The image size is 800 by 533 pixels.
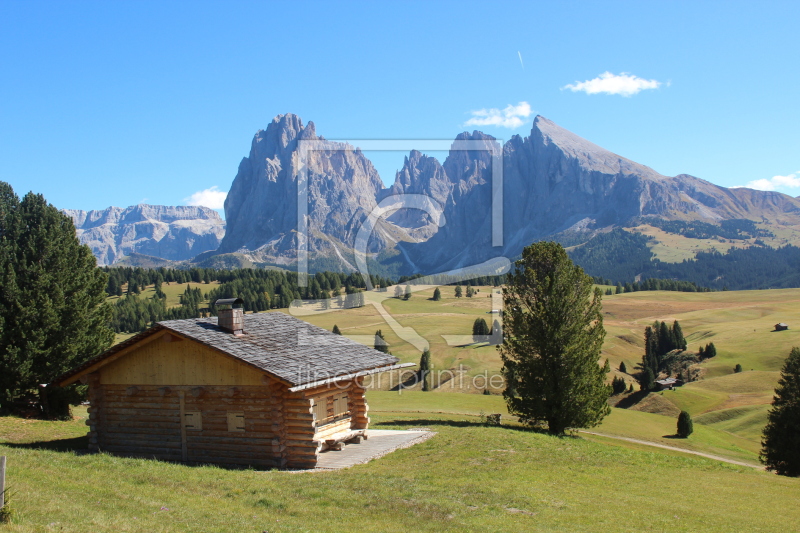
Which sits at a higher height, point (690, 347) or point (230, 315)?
point (230, 315)

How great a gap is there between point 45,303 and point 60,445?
8.93m

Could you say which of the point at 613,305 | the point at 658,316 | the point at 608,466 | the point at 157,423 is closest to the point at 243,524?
the point at 157,423

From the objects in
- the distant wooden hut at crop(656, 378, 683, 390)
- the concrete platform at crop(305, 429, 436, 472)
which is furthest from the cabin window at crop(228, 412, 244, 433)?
the distant wooden hut at crop(656, 378, 683, 390)

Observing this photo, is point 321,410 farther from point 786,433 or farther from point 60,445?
→ point 786,433

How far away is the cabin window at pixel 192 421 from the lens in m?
19.8

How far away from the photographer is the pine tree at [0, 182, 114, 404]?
26.6 meters

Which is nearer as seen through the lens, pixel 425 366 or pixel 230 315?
pixel 230 315

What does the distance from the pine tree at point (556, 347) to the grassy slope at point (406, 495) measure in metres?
6.19

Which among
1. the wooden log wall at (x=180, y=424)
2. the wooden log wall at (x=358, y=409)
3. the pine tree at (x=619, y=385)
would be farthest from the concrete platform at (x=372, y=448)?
the pine tree at (x=619, y=385)

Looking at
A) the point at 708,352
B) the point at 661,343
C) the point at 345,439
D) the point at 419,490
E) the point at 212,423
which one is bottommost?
the point at 708,352

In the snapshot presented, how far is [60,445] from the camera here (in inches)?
835

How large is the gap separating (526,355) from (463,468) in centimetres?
1167

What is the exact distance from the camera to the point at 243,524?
10953mm

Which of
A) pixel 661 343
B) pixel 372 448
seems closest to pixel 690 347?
pixel 661 343
